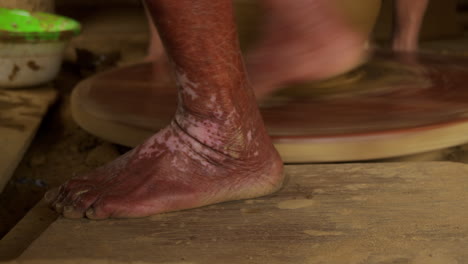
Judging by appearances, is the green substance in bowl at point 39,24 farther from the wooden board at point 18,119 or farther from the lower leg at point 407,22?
the lower leg at point 407,22

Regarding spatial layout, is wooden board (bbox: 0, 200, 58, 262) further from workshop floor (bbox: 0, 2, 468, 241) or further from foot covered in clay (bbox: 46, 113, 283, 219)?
workshop floor (bbox: 0, 2, 468, 241)

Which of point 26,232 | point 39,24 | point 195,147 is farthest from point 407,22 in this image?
point 26,232

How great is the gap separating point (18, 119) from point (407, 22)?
1.83 metres

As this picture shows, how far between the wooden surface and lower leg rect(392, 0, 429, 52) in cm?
169

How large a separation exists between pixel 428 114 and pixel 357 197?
1.88ft

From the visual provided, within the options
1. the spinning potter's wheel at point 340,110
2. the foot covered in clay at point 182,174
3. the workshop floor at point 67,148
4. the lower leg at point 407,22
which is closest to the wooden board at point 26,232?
the foot covered in clay at point 182,174

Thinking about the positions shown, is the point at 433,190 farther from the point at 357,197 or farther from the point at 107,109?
the point at 107,109

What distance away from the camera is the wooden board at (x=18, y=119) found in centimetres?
179

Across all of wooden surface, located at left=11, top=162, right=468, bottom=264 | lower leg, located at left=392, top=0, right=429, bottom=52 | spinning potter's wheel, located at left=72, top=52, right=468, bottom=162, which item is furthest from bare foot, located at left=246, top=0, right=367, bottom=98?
lower leg, located at left=392, top=0, right=429, bottom=52

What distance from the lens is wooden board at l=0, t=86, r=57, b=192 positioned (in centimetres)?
179

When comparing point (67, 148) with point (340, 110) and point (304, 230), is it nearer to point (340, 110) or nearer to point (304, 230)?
point (340, 110)

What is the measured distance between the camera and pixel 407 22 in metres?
2.89

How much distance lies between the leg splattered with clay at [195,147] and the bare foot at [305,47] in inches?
21.8

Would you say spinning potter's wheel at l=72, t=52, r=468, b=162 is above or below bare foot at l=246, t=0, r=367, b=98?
below
